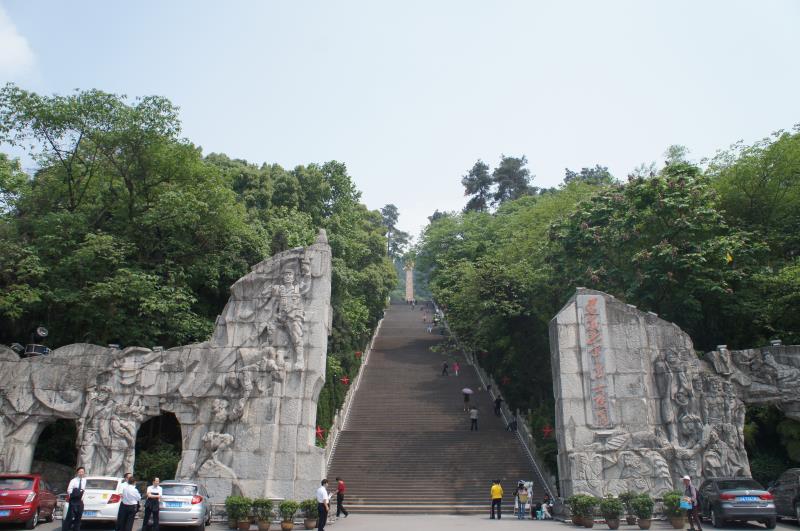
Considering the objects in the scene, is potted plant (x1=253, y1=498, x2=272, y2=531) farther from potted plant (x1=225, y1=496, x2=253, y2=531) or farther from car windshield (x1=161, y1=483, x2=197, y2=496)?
car windshield (x1=161, y1=483, x2=197, y2=496)

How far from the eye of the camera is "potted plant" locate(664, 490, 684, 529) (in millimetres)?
16781

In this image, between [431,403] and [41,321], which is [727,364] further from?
[41,321]

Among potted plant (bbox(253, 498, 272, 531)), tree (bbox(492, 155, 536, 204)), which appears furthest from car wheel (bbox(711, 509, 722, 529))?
tree (bbox(492, 155, 536, 204))

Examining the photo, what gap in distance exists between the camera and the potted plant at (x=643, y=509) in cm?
1675

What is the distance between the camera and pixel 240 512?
16641 mm

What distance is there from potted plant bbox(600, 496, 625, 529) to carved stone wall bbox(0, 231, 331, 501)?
7880 mm

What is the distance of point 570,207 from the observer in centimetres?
3353

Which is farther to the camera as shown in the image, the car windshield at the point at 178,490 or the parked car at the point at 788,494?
the parked car at the point at 788,494

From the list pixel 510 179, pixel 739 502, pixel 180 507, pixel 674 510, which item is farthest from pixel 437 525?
pixel 510 179

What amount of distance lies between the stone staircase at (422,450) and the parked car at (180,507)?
728 centimetres

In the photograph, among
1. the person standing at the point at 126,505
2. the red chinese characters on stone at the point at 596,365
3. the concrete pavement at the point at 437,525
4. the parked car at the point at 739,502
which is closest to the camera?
the person standing at the point at 126,505

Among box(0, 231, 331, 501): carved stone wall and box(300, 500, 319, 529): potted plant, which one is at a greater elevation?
box(0, 231, 331, 501): carved stone wall

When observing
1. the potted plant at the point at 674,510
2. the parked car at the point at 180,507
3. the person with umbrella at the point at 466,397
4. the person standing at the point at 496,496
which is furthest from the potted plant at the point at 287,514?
the person with umbrella at the point at 466,397

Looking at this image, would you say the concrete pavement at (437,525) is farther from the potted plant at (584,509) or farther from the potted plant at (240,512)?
the potted plant at (240,512)
